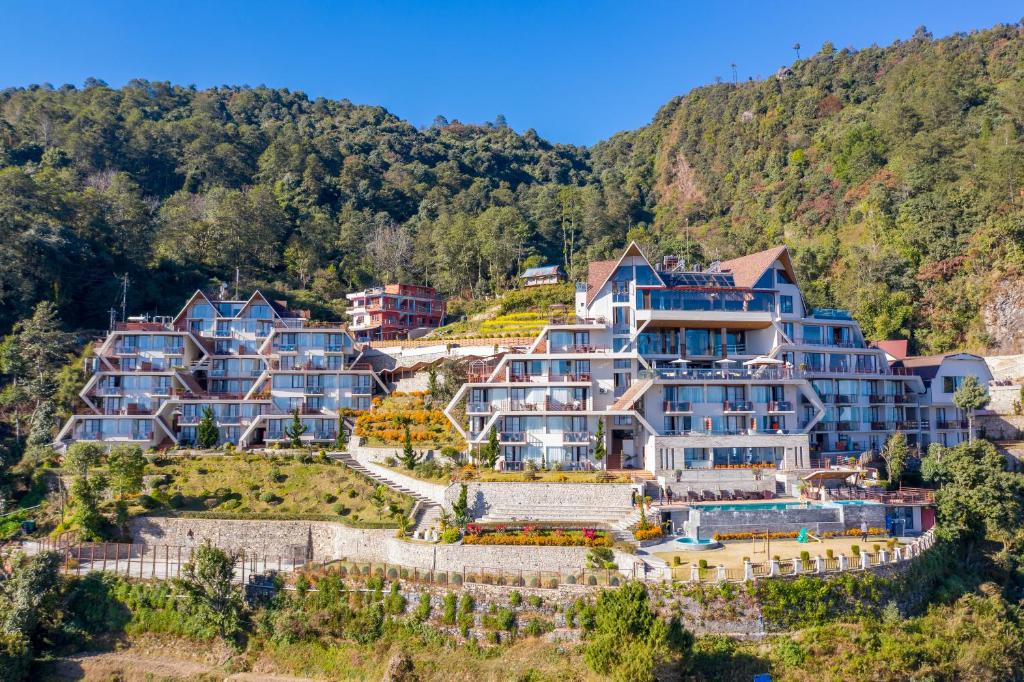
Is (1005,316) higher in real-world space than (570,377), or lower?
higher

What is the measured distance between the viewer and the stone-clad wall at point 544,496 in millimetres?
41906

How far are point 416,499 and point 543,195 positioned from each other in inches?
3024

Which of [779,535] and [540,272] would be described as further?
[540,272]

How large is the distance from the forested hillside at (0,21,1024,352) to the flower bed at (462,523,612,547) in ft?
136

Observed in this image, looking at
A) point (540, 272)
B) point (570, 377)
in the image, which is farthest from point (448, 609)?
point (540, 272)

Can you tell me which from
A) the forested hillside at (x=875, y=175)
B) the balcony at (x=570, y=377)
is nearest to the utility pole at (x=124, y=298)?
the balcony at (x=570, y=377)

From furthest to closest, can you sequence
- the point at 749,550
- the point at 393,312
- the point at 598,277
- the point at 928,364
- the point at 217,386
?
the point at 393,312 < the point at 217,386 < the point at 928,364 < the point at 598,277 < the point at 749,550

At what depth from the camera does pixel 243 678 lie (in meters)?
34.1

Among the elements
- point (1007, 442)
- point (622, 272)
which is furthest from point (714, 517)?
point (1007, 442)

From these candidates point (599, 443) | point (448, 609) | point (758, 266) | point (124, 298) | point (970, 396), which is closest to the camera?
point (448, 609)

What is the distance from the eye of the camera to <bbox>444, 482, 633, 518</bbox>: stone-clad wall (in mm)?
41906

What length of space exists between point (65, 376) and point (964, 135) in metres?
85.2

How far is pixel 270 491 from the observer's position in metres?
47.0

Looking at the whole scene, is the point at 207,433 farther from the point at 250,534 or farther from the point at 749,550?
the point at 749,550
